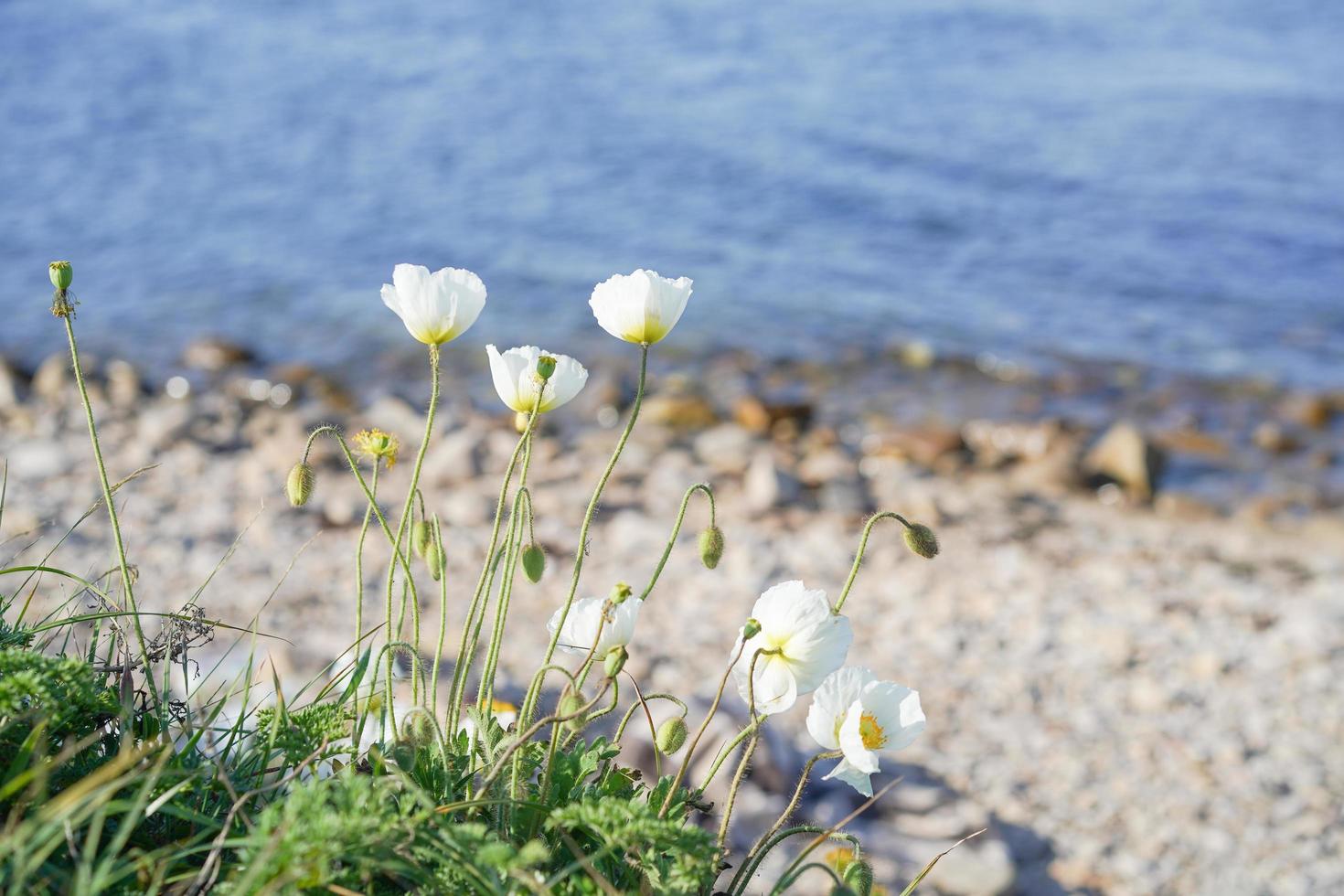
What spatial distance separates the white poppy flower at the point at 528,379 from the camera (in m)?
1.49

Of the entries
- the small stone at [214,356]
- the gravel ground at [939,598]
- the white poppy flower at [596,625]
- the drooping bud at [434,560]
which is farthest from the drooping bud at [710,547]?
the small stone at [214,356]

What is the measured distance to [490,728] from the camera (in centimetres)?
149

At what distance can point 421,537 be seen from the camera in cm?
161

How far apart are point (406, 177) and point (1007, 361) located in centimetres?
632

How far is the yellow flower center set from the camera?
144 cm

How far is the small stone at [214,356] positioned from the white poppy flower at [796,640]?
720 centimetres

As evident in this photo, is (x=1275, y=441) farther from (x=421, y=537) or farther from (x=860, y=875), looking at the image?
(x=421, y=537)

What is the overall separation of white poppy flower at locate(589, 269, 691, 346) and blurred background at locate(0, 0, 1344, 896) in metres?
2.38

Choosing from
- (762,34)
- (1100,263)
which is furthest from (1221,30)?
(1100,263)

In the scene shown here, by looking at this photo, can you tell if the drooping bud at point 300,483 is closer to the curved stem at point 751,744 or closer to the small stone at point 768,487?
the curved stem at point 751,744

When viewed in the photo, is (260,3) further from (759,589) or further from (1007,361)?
(759,589)

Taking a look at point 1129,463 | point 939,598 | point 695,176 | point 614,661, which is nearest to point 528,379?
point 614,661

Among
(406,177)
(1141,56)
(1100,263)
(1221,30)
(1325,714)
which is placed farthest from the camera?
(1221,30)

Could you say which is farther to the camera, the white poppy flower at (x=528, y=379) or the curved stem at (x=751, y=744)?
the white poppy flower at (x=528, y=379)
